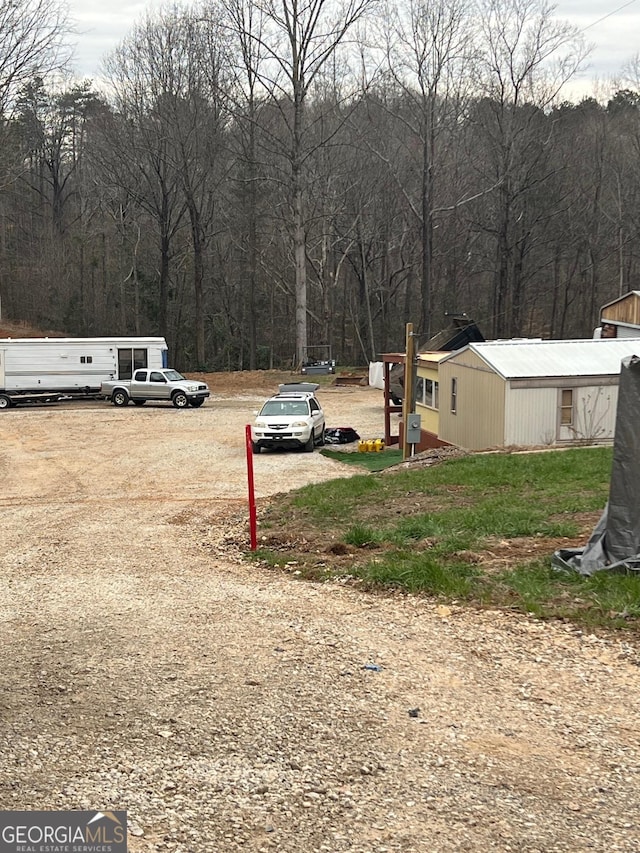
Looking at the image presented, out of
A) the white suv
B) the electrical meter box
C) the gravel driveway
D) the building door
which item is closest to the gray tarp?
the gravel driveway

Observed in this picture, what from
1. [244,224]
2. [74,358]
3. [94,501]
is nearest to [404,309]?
[244,224]

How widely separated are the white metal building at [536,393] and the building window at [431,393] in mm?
2482

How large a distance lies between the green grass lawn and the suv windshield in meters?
9.55

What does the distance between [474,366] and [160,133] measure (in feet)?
115

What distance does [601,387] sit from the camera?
23625 millimetres

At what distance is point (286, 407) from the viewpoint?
27.9 m

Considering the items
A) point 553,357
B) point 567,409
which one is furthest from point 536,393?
point 553,357

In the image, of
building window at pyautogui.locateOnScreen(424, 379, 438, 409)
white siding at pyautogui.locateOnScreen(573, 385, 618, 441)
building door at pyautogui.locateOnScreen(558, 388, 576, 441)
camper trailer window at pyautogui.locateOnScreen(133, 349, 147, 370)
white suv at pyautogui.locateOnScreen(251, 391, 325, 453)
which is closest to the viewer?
building door at pyautogui.locateOnScreen(558, 388, 576, 441)

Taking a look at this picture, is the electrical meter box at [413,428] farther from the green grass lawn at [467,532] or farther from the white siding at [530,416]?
the white siding at [530,416]

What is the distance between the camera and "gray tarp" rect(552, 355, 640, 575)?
923cm

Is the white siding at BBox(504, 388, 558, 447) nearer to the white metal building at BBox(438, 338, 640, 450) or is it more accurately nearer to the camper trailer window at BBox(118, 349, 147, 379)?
the white metal building at BBox(438, 338, 640, 450)

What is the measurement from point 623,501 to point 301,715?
184 inches

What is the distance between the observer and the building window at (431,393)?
27.8m

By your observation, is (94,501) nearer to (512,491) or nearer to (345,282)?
(512,491)
